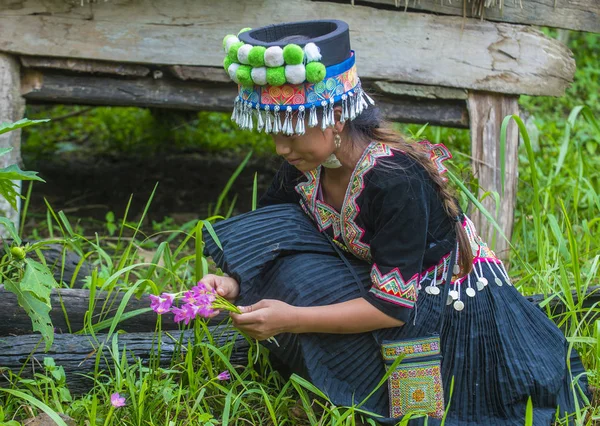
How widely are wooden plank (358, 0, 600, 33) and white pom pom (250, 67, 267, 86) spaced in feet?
5.06

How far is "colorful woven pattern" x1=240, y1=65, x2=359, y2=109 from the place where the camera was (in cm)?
212

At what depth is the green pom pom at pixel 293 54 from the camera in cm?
203

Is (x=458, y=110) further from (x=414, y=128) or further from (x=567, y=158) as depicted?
(x=567, y=158)

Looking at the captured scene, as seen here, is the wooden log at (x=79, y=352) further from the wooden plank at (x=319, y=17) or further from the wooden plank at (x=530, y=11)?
the wooden plank at (x=530, y=11)

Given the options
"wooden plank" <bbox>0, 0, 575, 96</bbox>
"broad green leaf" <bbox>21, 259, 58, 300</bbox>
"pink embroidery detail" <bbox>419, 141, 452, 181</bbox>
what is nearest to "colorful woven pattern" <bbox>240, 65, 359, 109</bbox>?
"pink embroidery detail" <bbox>419, 141, 452, 181</bbox>

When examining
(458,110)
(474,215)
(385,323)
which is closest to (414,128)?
(458,110)

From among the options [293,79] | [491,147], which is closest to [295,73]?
[293,79]

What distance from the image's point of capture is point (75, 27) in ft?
10.7

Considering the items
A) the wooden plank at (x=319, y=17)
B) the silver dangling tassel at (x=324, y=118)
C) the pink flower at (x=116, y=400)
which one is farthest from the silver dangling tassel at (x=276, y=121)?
the wooden plank at (x=319, y=17)

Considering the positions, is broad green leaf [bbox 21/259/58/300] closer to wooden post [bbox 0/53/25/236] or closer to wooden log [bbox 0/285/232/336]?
wooden log [bbox 0/285/232/336]

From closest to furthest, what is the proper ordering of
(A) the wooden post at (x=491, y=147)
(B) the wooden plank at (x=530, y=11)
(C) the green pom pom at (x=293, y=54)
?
(C) the green pom pom at (x=293, y=54)
(B) the wooden plank at (x=530, y=11)
(A) the wooden post at (x=491, y=147)

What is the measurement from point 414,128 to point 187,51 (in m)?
1.24

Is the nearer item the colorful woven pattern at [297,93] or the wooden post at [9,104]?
the colorful woven pattern at [297,93]

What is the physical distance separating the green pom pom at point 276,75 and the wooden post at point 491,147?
183cm
